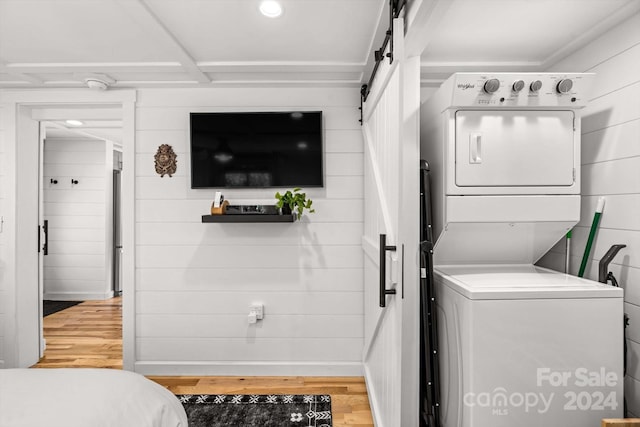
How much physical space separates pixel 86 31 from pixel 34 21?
0.79 feet

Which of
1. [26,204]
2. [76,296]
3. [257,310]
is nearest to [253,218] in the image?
[257,310]

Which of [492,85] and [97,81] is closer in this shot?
[492,85]

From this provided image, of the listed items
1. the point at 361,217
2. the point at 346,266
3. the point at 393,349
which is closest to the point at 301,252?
the point at 346,266

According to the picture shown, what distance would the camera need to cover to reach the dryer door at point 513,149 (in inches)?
72.1

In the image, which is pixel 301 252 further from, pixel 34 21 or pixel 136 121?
pixel 34 21

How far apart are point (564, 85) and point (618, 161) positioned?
0.50 meters

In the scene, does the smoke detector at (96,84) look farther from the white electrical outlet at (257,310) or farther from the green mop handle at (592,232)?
the green mop handle at (592,232)

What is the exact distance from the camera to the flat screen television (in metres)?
2.90

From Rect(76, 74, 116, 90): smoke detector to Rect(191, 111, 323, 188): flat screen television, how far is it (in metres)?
0.67

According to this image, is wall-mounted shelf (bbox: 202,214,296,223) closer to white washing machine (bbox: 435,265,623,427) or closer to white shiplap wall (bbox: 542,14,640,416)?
white washing machine (bbox: 435,265,623,427)

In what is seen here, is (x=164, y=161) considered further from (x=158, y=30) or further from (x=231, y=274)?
(x=158, y=30)

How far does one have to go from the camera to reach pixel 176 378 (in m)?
2.94

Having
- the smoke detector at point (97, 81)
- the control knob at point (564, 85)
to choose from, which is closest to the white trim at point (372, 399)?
the control knob at point (564, 85)

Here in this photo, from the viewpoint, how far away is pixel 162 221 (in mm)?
2992
